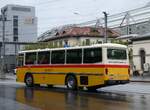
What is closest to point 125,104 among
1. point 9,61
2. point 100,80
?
point 100,80

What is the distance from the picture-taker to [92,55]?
86.8 feet

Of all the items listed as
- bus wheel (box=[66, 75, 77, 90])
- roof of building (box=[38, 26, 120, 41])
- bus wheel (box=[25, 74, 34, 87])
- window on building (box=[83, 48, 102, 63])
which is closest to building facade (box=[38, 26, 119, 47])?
roof of building (box=[38, 26, 120, 41])

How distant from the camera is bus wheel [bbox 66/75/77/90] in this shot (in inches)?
1088

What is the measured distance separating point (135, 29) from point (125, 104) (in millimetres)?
67445

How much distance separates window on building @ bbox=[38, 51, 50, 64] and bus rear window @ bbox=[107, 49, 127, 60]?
5.49 m

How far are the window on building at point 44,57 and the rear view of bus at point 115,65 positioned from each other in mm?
5512

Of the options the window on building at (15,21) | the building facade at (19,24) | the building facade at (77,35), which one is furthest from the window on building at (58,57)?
the window on building at (15,21)

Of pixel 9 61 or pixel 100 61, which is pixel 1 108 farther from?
pixel 9 61

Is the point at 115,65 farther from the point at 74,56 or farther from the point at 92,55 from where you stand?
the point at 74,56

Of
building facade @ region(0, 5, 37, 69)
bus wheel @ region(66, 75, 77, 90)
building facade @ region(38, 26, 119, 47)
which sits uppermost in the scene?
building facade @ region(0, 5, 37, 69)

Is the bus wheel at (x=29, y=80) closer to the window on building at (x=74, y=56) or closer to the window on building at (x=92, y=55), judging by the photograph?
the window on building at (x=74, y=56)

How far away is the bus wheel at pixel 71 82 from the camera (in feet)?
90.7

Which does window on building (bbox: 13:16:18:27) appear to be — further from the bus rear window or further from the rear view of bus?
the rear view of bus

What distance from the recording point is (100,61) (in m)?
25.9
